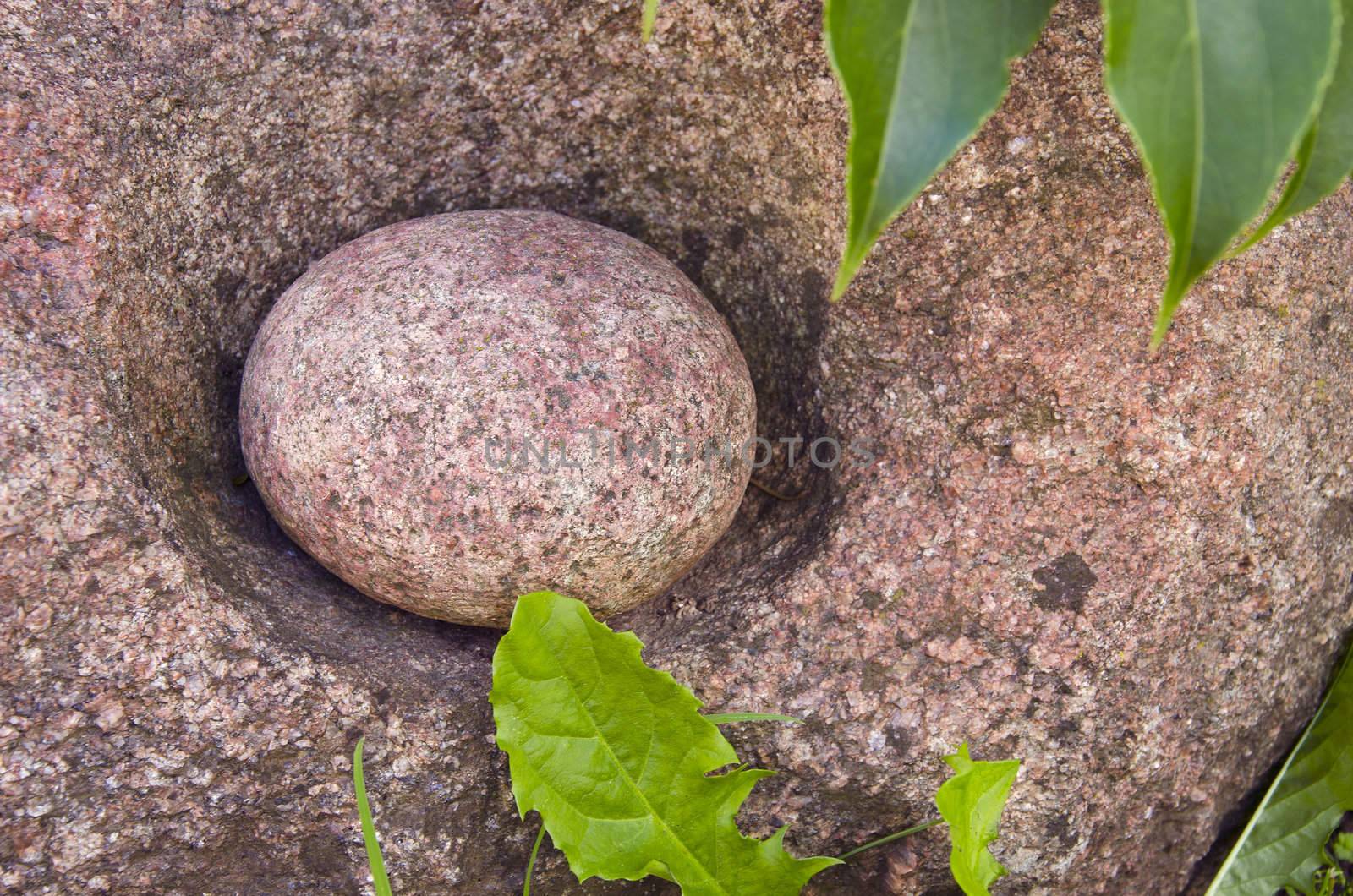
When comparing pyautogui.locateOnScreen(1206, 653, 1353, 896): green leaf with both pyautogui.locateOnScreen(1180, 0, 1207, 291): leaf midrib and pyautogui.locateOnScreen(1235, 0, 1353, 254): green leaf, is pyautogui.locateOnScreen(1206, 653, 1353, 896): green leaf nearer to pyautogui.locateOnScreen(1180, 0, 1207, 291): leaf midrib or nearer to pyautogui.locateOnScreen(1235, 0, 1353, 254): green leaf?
pyautogui.locateOnScreen(1235, 0, 1353, 254): green leaf

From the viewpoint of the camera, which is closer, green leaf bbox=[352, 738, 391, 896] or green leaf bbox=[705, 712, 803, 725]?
green leaf bbox=[352, 738, 391, 896]

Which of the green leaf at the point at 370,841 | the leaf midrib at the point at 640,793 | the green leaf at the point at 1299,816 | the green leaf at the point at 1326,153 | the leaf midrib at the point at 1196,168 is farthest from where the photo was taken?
the green leaf at the point at 1299,816

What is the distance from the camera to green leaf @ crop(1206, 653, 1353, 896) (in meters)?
1.57

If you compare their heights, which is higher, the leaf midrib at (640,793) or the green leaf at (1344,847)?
the leaf midrib at (640,793)

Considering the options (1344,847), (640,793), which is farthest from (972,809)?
(1344,847)

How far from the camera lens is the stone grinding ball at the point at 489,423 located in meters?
1.29

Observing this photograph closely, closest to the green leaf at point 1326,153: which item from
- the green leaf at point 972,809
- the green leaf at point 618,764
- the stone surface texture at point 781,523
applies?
the stone surface texture at point 781,523

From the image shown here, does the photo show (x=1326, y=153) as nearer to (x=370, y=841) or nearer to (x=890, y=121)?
(x=890, y=121)

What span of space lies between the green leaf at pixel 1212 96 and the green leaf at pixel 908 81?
8cm

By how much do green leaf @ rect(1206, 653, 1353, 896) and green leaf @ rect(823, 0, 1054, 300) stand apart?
134 cm

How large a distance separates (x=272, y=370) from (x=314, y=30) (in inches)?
20.5

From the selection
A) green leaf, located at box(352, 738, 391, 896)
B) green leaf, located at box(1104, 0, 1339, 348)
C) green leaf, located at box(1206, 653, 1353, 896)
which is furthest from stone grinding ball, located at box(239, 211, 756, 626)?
green leaf, located at box(1206, 653, 1353, 896)

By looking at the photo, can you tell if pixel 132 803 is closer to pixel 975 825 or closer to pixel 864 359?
pixel 975 825

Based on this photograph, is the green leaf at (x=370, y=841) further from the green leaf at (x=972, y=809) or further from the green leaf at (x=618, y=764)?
the green leaf at (x=972, y=809)
